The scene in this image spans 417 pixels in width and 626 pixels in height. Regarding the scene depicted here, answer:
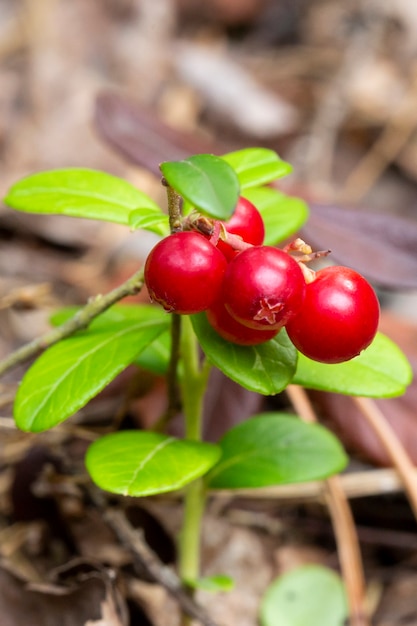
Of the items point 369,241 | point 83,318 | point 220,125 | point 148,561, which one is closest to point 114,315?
point 83,318

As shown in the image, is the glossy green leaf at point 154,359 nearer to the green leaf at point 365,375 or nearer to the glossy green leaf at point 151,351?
the glossy green leaf at point 151,351

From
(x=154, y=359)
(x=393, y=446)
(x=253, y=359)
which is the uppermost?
(x=253, y=359)

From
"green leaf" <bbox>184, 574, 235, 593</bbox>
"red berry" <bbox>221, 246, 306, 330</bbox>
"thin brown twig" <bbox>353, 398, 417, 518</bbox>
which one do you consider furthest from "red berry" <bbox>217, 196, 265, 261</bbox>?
"thin brown twig" <bbox>353, 398, 417, 518</bbox>

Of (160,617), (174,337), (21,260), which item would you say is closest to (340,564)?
(160,617)

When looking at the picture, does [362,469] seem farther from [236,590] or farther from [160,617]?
[160,617]

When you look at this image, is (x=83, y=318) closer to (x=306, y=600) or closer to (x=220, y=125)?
(x=306, y=600)

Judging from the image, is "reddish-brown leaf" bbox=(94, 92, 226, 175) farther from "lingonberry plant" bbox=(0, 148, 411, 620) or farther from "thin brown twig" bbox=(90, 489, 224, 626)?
"thin brown twig" bbox=(90, 489, 224, 626)
